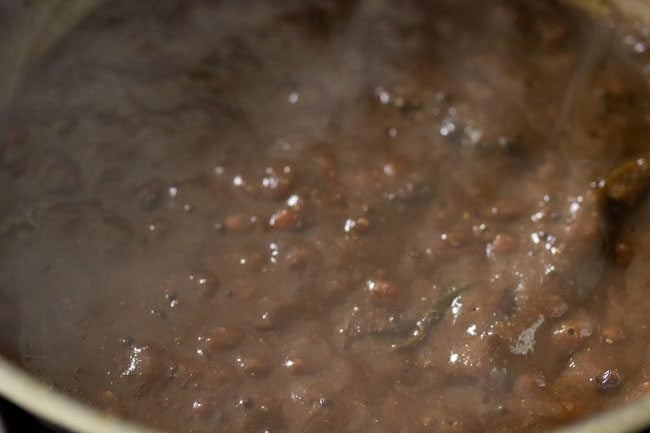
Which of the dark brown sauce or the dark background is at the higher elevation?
the dark brown sauce

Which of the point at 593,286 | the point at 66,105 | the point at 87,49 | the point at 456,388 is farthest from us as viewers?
the point at 87,49

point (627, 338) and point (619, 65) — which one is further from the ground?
point (619, 65)

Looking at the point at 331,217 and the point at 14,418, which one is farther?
the point at 331,217

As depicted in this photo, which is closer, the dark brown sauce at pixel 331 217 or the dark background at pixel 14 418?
the dark background at pixel 14 418

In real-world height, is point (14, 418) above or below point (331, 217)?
below

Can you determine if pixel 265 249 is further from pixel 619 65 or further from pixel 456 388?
pixel 619 65

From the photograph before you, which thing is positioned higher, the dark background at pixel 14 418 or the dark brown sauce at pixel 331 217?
the dark brown sauce at pixel 331 217

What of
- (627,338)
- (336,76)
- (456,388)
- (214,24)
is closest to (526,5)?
(336,76)

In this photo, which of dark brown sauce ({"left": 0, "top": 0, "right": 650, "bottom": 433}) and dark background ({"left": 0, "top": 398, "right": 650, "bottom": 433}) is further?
dark brown sauce ({"left": 0, "top": 0, "right": 650, "bottom": 433})
